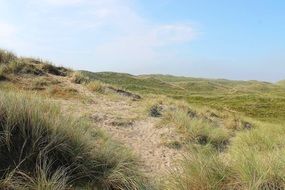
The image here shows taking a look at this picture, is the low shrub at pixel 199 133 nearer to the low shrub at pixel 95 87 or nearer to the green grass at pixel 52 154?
the green grass at pixel 52 154

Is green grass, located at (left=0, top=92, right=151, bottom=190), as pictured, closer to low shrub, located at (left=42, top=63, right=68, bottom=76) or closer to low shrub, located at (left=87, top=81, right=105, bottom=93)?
low shrub, located at (left=87, top=81, right=105, bottom=93)

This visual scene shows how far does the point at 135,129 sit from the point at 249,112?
28.3m

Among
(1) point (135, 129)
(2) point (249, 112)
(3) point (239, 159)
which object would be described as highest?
(3) point (239, 159)


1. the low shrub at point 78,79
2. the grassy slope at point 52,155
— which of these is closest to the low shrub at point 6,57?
the low shrub at point 78,79

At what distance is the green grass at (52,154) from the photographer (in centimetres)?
570

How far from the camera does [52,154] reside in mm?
6402

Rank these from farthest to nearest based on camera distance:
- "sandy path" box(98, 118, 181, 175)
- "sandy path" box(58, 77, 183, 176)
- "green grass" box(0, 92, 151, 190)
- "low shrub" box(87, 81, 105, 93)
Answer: "low shrub" box(87, 81, 105, 93) < "sandy path" box(58, 77, 183, 176) < "sandy path" box(98, 118, 181, 175) < "green grass" box(0, 92, 151, 190)

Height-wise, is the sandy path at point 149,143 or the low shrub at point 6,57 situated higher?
the low shrub at point 6,57

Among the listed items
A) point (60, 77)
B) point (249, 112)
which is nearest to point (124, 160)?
point (60, 77)

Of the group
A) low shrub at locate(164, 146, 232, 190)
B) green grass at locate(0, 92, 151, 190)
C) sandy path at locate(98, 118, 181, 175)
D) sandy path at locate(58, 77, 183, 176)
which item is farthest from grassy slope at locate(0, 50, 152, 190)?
sandy path at locate(58, 77, 183, 176)

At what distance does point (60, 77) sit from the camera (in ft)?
60.6

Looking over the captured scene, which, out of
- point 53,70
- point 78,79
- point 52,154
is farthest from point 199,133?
point 53,70

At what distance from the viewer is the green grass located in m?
5.70

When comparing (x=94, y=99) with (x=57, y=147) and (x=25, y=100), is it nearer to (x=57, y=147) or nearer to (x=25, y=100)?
(x=25, y=100)
